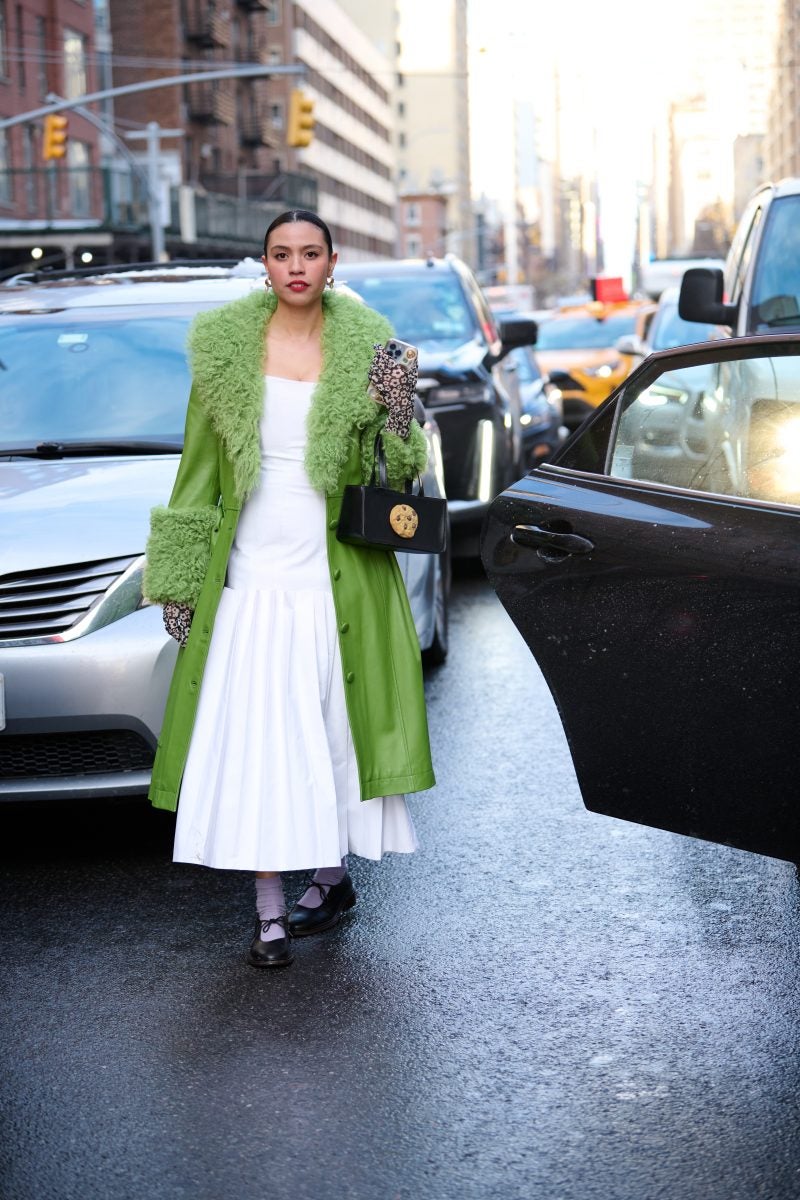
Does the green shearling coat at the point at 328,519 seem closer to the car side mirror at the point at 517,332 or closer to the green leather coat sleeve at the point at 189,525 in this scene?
the green leather coat sleeve at the point at 189,525

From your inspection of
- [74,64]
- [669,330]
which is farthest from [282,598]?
[74,64]

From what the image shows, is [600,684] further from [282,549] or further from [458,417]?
[458,417]

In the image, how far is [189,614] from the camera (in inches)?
179

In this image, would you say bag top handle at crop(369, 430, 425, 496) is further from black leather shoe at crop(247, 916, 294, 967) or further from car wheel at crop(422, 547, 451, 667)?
car wheel at crop(422, 547, 451, 667)

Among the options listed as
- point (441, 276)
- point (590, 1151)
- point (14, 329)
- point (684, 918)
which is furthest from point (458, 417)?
point (590, 1151)

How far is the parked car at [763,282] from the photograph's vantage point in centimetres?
851

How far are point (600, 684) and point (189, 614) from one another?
1116 millimetres

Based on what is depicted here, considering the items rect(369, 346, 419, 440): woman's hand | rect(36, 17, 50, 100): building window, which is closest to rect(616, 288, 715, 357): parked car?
rect(369, 346, 419, 440): woman's hand

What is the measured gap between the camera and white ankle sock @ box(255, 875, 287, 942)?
4523mm

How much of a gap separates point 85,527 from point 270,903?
137 centimetres

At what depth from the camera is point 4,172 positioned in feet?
147

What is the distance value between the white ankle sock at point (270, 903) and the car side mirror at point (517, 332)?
6774 millimetres

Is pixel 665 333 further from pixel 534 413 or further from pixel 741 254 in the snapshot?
pixel 741 254

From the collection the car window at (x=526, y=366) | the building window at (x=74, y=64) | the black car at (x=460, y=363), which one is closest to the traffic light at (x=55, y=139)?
the car window at (x=526, y=366)
